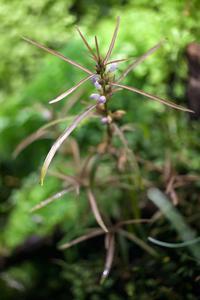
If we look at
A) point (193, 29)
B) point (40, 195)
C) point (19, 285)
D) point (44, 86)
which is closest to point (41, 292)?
point (19, 285)

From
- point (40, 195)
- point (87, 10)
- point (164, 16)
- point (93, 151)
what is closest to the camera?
point (93, 151)

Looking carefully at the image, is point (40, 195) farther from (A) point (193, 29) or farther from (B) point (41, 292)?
(A) point (193, 29)

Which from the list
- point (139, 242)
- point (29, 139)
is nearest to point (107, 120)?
point (29, 139)

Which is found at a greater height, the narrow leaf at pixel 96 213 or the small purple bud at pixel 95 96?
the small purple bud at pixel 95 96

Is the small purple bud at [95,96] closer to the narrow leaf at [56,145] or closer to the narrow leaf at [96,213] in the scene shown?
the narrow leaf at [56,145]

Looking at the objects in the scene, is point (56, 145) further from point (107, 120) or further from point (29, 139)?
point (29, 139)

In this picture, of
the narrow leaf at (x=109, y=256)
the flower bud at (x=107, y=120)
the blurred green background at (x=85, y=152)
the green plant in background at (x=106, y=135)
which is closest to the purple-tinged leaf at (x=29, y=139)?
the green plant in background at (x=106, y=135)

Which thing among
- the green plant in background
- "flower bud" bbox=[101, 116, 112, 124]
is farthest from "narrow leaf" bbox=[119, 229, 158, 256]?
"flower bud" bbox=[101, 116, 112, 124]

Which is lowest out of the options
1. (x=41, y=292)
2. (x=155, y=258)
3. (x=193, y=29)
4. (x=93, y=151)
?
(x=41, y=292)
